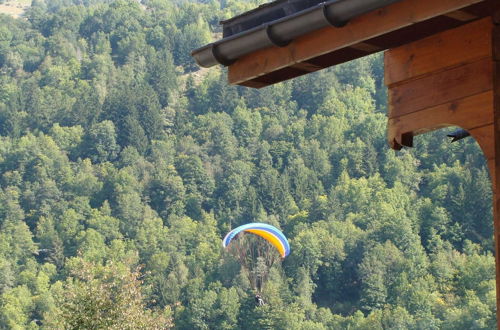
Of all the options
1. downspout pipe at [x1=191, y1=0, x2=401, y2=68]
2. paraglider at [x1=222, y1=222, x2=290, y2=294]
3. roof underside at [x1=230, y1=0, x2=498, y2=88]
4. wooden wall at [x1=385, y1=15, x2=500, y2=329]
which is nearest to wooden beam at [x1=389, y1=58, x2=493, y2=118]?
wooden wall at [x1=385, y1=15, x2=500, y2=329]

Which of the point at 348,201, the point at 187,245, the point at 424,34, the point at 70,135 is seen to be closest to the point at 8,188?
the point at 70,135

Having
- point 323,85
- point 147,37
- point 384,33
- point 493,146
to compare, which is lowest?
point 493,146

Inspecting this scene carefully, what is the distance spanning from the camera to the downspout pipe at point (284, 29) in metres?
5.37

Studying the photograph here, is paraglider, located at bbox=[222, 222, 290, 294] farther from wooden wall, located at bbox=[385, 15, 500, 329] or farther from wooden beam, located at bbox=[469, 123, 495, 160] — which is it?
wooden beam, located at bbox=[469, 123, 495, 160]

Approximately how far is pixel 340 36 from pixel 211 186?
127m

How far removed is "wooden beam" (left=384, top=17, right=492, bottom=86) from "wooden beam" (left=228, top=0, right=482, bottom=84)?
0.30m

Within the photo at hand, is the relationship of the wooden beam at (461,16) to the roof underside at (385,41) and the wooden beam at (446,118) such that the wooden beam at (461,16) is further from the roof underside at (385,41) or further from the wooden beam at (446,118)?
the wooden beam at (446,118)

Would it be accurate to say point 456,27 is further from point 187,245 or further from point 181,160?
point 181,160

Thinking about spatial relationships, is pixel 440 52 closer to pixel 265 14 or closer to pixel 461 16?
pixel 461 16

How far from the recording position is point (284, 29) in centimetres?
563

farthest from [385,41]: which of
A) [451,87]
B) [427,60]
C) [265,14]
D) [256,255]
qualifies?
[256,255]

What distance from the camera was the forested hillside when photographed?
104 m

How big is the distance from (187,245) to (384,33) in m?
115

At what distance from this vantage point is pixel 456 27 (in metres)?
5.60
